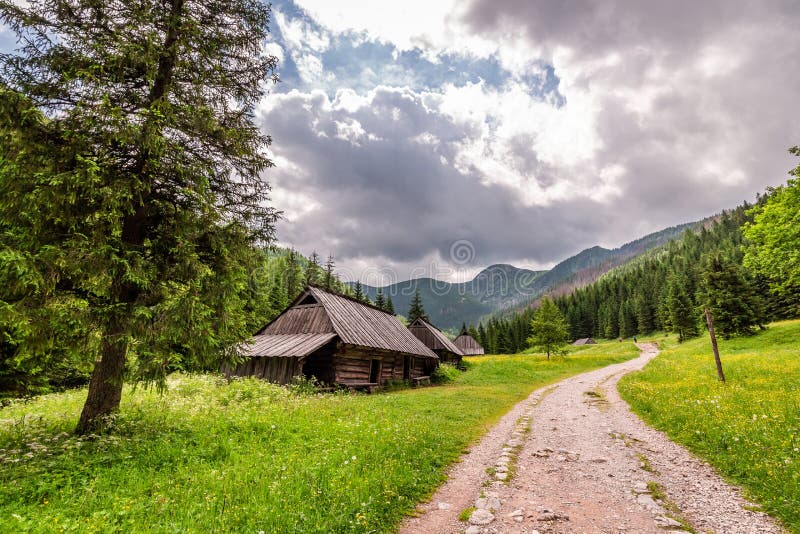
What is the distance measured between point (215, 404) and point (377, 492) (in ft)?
30.0

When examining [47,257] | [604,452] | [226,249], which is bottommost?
[604,452]

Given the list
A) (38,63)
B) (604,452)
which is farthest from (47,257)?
(604,452)

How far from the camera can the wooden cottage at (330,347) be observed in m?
21.0

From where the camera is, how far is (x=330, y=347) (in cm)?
2188

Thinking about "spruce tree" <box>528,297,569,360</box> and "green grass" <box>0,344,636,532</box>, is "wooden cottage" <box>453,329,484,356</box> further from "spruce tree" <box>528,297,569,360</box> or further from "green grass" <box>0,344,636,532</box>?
"green grass" <box>0,344,636,532</box>

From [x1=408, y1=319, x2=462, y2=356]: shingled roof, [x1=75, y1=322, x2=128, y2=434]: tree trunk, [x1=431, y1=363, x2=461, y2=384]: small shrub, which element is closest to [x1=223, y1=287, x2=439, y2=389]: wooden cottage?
[x1=431, y1=363, x2=461, y2=384]: small shrub

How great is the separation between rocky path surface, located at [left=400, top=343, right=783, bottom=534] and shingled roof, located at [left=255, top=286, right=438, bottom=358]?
43.7ft

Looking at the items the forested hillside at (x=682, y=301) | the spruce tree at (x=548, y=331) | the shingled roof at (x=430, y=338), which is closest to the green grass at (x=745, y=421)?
the forested hillside at (x=682, y=301)

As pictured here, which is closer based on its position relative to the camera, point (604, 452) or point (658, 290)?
point (604, 452)

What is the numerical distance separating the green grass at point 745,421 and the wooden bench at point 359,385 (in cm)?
1402

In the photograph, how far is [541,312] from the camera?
47438mm

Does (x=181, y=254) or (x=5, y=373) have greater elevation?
(x=181, y=254)

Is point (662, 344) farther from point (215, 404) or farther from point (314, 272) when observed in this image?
point (215, 404)

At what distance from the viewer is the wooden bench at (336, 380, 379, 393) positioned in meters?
21.3
